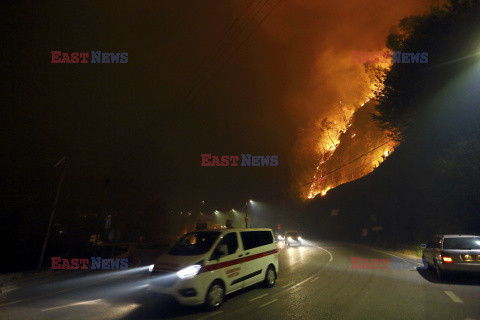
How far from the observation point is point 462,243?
10.8 meters

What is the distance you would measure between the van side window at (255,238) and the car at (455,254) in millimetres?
5884

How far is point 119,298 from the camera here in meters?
9.09

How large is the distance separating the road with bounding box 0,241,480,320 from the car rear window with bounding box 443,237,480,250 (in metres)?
1.14

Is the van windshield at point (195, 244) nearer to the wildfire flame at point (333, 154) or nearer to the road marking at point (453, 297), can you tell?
the road marking at point (453, 297)

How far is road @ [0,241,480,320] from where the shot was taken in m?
6.84

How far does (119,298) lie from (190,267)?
11.1ft

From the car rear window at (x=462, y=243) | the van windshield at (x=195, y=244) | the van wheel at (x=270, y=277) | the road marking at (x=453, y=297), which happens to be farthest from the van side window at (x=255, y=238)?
the car rear window at (x=462, y=243)

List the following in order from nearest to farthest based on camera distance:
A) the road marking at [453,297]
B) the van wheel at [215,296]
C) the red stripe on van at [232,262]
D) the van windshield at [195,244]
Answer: the van wheel at [215,296] < the red stripe on van at [232,262] < the road marking at [453,297] < the van windshield at [195,244]

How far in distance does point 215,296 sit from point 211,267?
717 millimetres

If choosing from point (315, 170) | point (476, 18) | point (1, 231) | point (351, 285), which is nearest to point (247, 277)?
point (351, 285)

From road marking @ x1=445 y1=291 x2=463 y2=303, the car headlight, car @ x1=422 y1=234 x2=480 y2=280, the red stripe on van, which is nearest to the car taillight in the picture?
car @ x1=422 y1=234 x2=480 y2=280

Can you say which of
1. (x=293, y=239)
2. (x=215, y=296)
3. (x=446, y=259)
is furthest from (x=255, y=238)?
(x=293, y=239)

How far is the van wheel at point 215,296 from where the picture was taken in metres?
7.34

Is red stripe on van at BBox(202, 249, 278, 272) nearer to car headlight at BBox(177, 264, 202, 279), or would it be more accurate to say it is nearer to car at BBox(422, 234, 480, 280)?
car headlight at BBox(177, 264, 202, 279)
